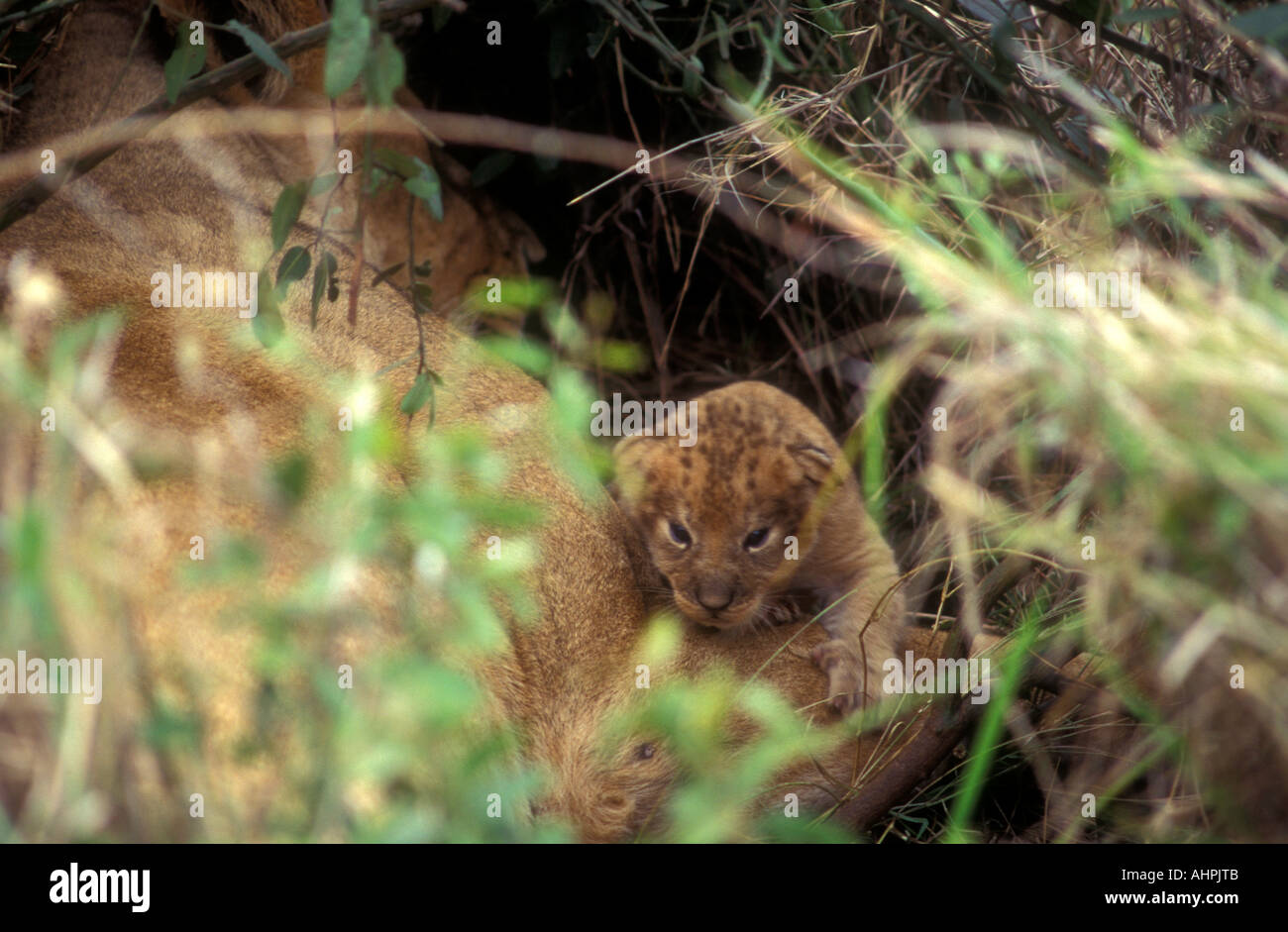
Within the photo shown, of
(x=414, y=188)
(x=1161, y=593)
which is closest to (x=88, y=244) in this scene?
(x=414, y=188)

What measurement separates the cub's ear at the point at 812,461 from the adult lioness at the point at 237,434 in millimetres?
451

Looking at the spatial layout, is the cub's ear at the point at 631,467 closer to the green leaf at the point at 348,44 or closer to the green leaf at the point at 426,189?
the green leaf at the point at 426,189

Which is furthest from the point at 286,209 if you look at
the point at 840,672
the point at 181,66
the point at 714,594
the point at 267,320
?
the point at 840,672

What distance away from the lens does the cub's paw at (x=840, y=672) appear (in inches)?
125

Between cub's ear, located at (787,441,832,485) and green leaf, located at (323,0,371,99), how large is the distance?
1.55m

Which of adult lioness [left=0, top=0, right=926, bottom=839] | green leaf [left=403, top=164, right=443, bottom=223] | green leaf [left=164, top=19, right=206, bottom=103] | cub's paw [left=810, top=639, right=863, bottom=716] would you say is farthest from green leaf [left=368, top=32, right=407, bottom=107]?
cub's paw [left=810, top=639, right=863, bottom=716]

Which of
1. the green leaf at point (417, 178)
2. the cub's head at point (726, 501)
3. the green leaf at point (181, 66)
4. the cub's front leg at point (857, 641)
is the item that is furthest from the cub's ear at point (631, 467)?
the green leaf at point (181, 66)

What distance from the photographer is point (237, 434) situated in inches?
97.4

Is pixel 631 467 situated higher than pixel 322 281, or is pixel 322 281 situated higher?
pixel 322 281

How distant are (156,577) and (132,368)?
69 cm

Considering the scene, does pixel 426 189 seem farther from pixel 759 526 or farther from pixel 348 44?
pixel 759 526

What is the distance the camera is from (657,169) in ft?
15.7

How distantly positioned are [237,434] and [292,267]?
0.56 m

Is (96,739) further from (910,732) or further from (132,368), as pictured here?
(910,732)
